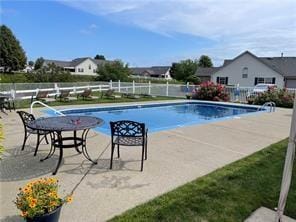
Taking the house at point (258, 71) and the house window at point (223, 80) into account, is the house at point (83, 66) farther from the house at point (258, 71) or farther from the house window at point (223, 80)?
the house at point (258, 71)

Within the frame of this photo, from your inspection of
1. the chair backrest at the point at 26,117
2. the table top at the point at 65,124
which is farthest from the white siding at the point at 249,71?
the chair backrest at the point at 26,117

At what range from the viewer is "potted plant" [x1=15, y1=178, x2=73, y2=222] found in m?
2.25

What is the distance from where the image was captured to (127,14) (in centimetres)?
953

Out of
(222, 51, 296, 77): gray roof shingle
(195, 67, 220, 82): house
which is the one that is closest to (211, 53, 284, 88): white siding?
(222, 51, 296, 77): gray roof shingle

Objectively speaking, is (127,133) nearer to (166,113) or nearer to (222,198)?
(222,198)

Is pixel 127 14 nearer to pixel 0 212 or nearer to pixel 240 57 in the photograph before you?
pixel 0 212

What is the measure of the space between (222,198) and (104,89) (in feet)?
55.2

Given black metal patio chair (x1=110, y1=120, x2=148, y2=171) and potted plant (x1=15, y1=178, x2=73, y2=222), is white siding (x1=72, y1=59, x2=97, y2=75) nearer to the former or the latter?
black metal patio chair (x1=110, y1=120, x2=148, y2=171)

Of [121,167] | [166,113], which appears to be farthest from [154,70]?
[121,167]

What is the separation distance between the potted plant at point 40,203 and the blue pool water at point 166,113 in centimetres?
692

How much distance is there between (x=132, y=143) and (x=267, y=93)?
47.8ft

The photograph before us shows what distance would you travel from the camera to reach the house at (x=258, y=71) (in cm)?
2908

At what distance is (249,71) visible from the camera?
104 feet

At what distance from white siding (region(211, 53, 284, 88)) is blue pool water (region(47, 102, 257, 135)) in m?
17.6
